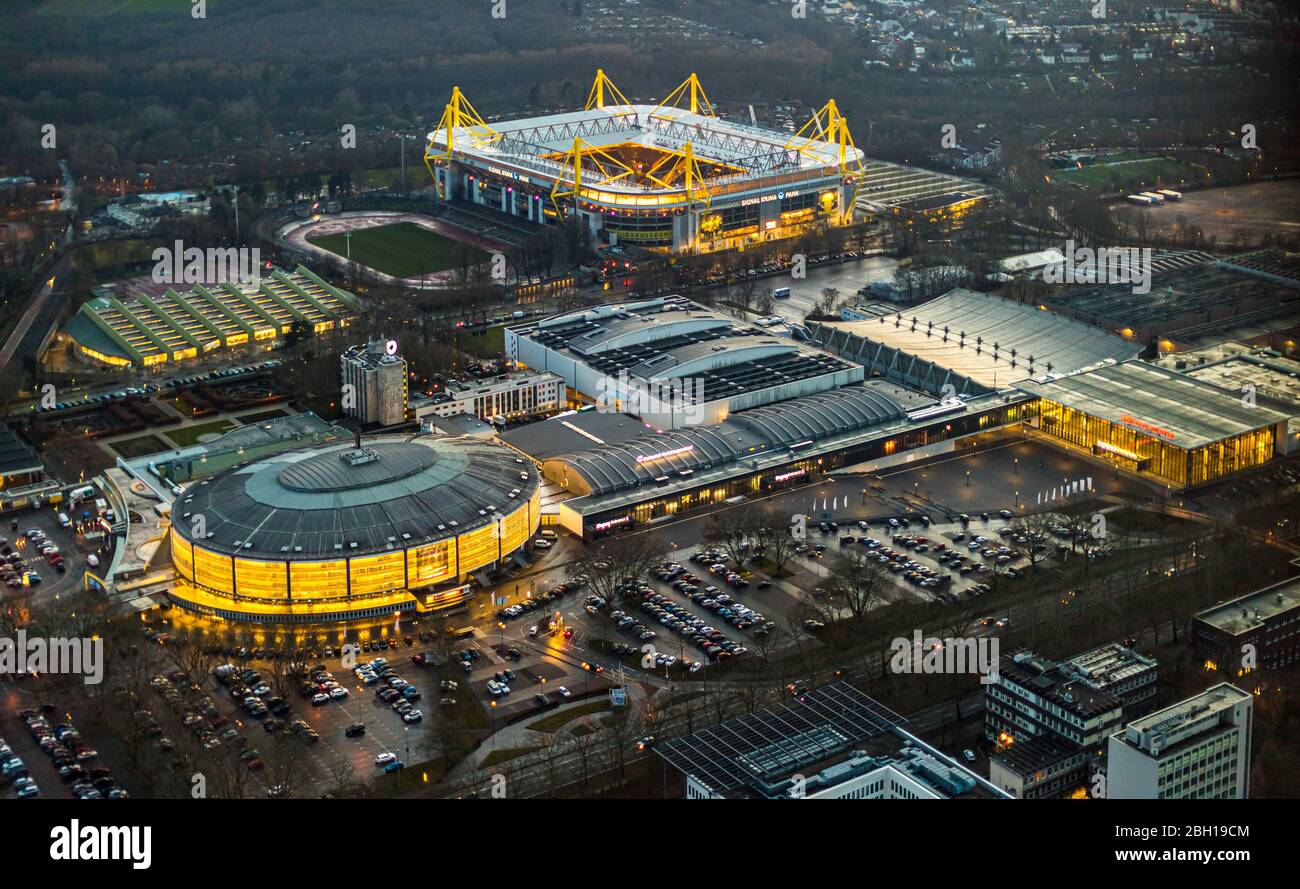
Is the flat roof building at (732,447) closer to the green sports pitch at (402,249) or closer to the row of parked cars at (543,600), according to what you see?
the row of parked cars at (543,600)

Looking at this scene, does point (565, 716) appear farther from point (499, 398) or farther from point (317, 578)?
point (499, 398)

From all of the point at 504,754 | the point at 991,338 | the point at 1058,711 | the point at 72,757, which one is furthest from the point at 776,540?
the point at 991,338

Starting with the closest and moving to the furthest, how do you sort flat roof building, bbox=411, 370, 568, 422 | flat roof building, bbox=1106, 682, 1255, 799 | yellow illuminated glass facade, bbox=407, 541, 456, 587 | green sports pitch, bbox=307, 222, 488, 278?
flat roof building, bbox=1106, 682, 1255, 799
yellow illuminated glass facade, bbox=407, 541, 456, 587
flat roof building, bbox=411, 370, 568, 422
green sports pitch, bbox=307, 222, 488, 278

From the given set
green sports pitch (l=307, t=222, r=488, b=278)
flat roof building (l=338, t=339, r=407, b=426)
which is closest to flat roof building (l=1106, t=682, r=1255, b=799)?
flat roof building (l=338, t=339, r=407, b=426)

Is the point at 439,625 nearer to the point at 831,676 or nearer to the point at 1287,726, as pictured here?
the point at 831,676

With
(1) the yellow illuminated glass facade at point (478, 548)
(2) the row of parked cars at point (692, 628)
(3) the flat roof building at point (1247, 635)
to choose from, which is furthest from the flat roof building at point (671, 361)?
(3) the flat roof building at point (1247, 635)

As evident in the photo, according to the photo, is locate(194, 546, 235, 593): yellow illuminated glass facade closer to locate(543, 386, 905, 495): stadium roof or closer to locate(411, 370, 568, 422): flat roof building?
locate(543, 386, 905, 495): stadium roof
